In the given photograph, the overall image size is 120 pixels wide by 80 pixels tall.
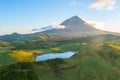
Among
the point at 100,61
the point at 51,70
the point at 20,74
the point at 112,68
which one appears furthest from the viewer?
the point at 100,61

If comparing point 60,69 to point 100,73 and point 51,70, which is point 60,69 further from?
point 100,73

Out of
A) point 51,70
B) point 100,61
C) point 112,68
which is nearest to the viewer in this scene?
point 51,70

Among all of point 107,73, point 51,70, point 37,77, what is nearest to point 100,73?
point 107,73

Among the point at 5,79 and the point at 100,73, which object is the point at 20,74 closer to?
the point at 5,79

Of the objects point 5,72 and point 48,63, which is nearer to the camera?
point 5,72

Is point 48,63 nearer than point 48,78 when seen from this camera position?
No

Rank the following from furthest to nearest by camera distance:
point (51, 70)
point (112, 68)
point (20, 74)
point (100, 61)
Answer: point (100, 61) < point (112, 68) < point (51, 70) < point (20, 74)

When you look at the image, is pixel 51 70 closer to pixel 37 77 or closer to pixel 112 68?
pixel 37 77

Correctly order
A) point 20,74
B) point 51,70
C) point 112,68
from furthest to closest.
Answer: point 112,68
point 51,70
point 20,74

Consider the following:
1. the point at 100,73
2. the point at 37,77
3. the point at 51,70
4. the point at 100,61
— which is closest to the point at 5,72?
the point at 37,77
